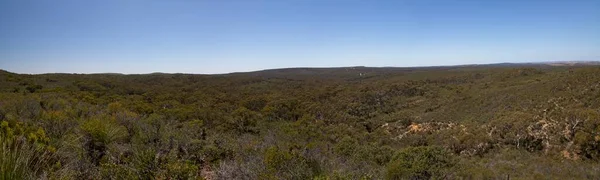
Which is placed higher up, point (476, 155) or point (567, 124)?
point (567, 124)

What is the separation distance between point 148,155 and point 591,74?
53.8 m

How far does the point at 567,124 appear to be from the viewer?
27.9 m

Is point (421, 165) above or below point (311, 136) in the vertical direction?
above

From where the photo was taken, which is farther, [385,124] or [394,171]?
[385,124]

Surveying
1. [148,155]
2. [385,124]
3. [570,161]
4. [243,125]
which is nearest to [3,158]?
[148,155]

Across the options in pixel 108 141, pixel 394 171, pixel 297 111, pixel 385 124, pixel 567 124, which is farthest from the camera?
pixel 297 111

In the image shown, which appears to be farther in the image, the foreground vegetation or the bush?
the bush

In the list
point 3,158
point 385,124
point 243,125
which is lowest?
point 385,124

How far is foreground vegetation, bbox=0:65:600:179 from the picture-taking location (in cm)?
789

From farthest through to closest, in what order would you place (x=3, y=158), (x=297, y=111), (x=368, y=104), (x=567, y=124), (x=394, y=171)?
1. (x=368, y=104)
2. (x=297, y=111)
3. (x=567, y=124)
4. (x=394, y=171)
5. (x=3, y=158)

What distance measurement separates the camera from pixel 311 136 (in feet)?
120

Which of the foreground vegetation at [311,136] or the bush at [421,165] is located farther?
the bush at [421,165]

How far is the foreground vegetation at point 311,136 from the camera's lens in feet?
25.9

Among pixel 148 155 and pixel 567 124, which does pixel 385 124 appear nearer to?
pixel 567 124
